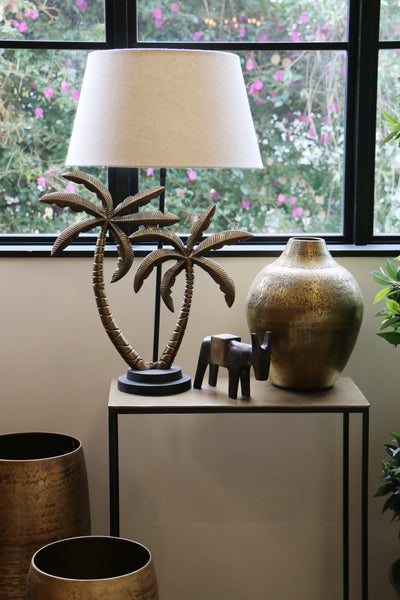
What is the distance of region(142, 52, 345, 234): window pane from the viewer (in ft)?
7.67

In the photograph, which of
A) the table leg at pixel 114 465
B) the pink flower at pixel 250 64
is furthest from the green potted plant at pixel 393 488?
the pink flower at pixel 250 64

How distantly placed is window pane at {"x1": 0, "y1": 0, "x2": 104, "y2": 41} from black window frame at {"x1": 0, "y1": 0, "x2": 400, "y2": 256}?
0.03 m

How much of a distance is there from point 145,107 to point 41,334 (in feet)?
2.78

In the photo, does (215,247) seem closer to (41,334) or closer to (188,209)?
(188,209)

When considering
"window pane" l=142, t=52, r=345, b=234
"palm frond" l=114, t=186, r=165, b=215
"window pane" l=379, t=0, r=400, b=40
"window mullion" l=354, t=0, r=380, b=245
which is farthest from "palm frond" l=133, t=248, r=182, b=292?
"window pane" l=379, t=0, r=400, b=40

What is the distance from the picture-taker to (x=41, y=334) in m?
2.30

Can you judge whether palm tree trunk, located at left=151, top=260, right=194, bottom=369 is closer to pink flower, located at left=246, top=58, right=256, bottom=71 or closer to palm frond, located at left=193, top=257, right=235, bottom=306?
palm frond, located at left=193, top=257, right=235, bottom=306

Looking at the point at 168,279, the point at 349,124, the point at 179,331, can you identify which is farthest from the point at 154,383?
the point at 349,124

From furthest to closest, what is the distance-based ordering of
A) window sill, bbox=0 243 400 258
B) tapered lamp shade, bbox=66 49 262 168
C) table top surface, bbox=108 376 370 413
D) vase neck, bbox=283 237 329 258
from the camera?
window sill, bbox=0 243 400 258 < vase neck, bbox=283 237 329 258 < table top surface, bbox=108 376 370 413 < tapered lamp shade, bbox=66 49 262 168

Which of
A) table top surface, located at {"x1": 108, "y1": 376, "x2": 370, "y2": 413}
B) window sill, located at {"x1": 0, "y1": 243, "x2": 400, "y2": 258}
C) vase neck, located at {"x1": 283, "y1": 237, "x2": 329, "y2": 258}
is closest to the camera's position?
table top surface, located at {"x1": 108, "y1": 376, "x2": 370, "y2": 413}

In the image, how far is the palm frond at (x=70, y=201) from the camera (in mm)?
1903

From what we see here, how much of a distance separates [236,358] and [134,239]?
389mm

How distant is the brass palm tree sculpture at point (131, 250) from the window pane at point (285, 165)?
400 millimetres

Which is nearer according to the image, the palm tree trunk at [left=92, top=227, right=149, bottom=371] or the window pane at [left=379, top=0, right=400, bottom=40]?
the palm tree trunk at [left=92, top=227, right=149, bottom=371]
